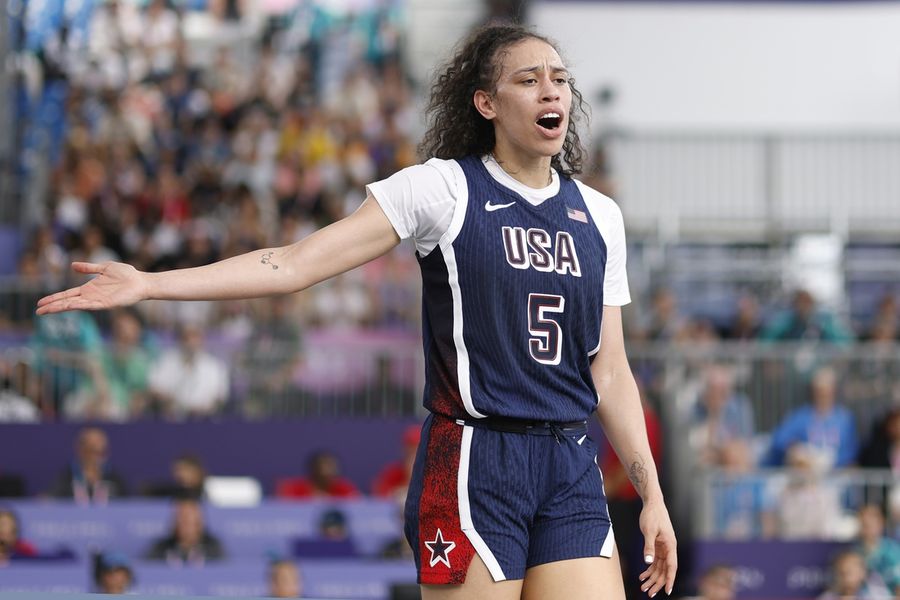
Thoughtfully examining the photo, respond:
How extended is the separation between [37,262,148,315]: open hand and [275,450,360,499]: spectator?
23.3ft

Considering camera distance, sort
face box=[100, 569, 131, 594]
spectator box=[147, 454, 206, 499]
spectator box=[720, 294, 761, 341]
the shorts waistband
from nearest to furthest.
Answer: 1. the shorts waistband
2. face box=[100, 569, 131, 594]
3. spectator box=[147, 454, 206, 499]
4. spectator box=[720, 294, 761, 341]

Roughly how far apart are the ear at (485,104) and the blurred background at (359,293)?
2.46 m

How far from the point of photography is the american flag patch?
3.66m

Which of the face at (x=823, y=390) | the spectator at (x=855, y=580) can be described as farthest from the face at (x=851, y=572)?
the face at (x=823, y=390)

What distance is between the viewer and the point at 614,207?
384cm

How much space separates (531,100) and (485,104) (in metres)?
0.17

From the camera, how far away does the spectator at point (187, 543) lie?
9.23m

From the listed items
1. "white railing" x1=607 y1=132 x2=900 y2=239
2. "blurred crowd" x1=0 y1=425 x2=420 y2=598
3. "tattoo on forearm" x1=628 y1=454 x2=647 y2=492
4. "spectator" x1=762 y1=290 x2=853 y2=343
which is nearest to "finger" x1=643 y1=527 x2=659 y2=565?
"tattoo on forearm" x1=628 y1=454 x2=647 y2=492

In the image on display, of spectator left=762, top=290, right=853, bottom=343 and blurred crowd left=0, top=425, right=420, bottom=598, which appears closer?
blurred crowd left=0, top=425, right=420, bottom=598

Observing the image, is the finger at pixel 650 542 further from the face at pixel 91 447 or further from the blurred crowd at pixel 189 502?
the face at pixel 91 447

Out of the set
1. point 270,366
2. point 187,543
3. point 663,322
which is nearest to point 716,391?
point 663,322

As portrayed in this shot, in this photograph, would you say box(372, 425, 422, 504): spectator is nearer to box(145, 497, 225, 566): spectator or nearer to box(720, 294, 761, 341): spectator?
box(145, 497, 225, 566): spectator

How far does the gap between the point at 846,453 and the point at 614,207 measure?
7194 mm

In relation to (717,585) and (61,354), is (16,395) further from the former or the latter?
(717,585)
